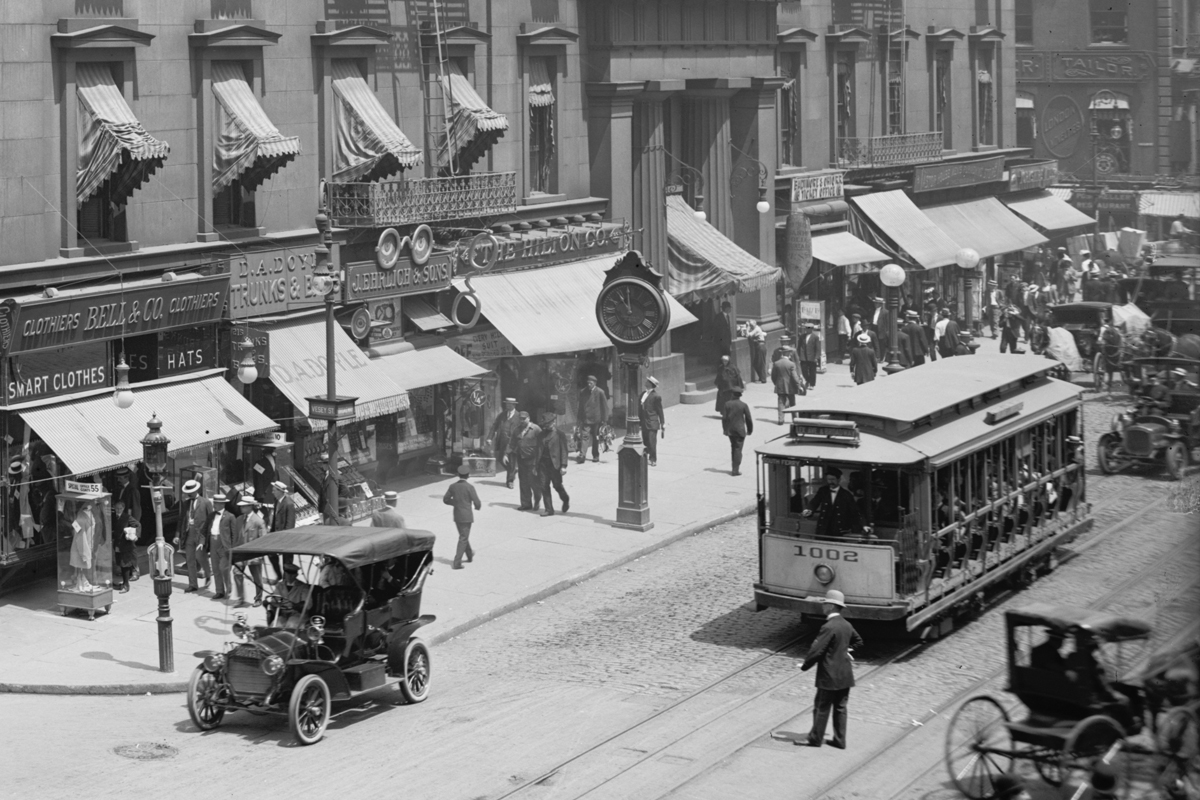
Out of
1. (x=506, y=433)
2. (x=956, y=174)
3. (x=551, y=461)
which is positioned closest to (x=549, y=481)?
(x=551, y=461)

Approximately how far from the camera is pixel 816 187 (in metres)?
42.4

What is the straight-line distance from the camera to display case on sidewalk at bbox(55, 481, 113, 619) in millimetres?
22078

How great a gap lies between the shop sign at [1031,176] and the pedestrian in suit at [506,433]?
2816 centimetres

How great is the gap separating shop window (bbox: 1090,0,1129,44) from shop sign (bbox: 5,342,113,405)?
172 feet

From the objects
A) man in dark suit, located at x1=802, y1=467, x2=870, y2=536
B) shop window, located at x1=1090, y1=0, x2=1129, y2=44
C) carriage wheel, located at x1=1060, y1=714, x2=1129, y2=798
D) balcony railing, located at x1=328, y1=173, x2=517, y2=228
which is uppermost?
shop window, located at x1=1090, y1=0, x2=1129, y2=44

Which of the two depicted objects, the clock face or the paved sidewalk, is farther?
the clock face

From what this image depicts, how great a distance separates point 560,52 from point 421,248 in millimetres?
6680

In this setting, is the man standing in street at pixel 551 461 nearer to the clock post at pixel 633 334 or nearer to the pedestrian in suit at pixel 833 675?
the clock post at pixel 633 334

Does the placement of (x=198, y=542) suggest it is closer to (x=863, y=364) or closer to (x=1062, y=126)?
(x=863, y=364)

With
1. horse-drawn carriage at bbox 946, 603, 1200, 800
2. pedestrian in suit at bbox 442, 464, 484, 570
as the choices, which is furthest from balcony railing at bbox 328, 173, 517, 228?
horse-drawn carriage at bbox 946, 603, 1200, 800

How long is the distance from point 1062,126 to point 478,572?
5116cm

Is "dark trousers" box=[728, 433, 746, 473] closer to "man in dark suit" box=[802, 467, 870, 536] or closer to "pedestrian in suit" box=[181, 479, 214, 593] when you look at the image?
"pedestrian in suit" box=[181, 479, 214, 593]

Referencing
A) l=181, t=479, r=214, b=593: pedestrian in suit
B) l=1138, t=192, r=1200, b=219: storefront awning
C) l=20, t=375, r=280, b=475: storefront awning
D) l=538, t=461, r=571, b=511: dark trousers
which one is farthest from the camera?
l=538, t=461, r=571, b=511: dark trousers

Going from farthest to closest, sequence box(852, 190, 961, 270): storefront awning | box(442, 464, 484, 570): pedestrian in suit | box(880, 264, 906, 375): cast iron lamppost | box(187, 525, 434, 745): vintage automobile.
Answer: box(852, 190, 961, 270): storefront awning < box(880, 264, 906, 375): cast iron lamppost < box(442, 464, 484, 570): pedestrian in suit < box(187, 525, 434, 745): vintage automobile
